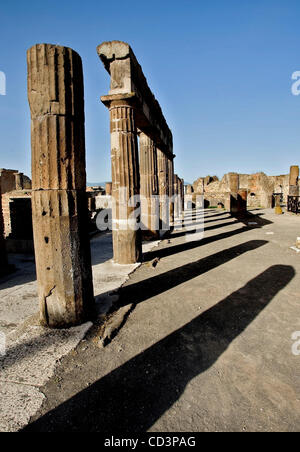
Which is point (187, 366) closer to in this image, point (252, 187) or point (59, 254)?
point (59, 254)

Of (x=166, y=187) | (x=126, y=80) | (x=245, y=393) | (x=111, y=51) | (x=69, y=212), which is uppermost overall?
(x=111, y=51)

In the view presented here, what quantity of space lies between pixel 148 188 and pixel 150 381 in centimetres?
700

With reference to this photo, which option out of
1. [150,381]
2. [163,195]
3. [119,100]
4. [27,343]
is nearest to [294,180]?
[163,195]

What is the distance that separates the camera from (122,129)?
5371 mm

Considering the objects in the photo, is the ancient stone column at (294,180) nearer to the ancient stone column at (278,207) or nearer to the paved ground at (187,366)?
the ancient stone column at (278,207)

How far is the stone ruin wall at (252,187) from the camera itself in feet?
70.4

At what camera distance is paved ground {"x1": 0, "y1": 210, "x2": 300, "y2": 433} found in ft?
5.56

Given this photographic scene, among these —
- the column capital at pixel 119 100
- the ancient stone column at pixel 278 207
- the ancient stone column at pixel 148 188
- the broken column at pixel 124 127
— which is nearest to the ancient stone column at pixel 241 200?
the ancient stone column at pixel 278 207

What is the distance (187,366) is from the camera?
2.23 metres

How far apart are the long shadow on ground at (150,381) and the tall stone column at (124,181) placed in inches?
Result: 111

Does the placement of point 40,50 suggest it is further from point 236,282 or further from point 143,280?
point 236,282

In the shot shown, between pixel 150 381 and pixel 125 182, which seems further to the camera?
pixel 125 182

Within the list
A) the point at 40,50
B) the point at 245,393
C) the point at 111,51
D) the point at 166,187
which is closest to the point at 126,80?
the point at 111,51

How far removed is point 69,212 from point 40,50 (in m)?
1.88
